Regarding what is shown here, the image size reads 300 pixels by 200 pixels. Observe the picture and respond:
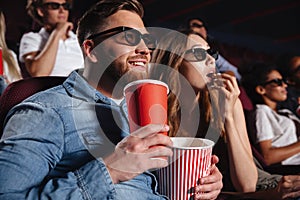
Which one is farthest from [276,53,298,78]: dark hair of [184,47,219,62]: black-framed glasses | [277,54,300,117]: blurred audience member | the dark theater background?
the dark theater background

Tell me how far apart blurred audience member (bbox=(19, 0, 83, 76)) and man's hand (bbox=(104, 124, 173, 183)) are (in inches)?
36.0

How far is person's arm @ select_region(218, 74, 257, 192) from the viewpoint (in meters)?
1.00

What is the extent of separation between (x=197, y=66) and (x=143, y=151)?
0.56m

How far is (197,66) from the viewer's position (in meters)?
1.12

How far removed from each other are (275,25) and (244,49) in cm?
45

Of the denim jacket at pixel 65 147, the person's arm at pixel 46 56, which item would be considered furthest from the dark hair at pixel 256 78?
the denim jacket at pixel 65 147

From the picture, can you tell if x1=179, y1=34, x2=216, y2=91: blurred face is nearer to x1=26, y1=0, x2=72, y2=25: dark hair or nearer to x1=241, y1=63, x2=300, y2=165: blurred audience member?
x1=241, y1=63, x2=300, y2=165: blurred audience member

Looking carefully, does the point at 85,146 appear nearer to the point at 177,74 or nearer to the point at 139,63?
the point at 139,63

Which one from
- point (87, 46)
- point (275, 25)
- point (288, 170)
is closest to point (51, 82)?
point (87, 46)

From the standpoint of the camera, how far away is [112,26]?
82cm

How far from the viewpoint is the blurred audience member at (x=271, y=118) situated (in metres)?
1.43

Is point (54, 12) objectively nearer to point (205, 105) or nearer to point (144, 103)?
point (205, 105)

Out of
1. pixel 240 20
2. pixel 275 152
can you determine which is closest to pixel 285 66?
pixel 275 152

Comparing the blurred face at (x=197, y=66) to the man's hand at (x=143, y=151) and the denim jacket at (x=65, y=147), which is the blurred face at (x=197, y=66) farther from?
the man's hand at (x=143, y=151)
